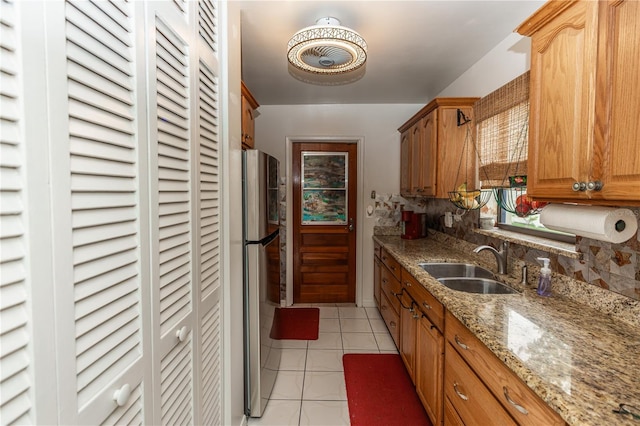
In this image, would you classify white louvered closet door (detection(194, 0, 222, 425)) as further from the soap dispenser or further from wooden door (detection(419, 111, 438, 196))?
wooden door (detection(419, 111, 438, 196))

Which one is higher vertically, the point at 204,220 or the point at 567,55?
the point at 567,55

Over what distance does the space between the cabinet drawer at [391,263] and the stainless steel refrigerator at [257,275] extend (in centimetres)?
109

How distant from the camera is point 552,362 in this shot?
94 cm

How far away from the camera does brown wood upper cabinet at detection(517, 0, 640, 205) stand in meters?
0.92

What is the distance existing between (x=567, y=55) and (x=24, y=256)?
1.71 meters

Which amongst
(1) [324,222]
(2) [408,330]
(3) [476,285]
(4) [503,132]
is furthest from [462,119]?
(1) [324,222]

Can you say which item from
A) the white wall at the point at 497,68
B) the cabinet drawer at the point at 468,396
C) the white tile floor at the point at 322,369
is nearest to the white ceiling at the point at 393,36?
the white wall at the point at 497,68

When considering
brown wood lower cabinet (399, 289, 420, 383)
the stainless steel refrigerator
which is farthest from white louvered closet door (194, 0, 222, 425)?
brown wood lower cabinet (399, 289, 420, 383)

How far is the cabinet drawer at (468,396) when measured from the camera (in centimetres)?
108

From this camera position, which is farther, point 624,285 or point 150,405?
point 624,285

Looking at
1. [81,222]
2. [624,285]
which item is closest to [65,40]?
[81,222]

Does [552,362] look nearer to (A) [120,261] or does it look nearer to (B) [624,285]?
(B) [624,285]

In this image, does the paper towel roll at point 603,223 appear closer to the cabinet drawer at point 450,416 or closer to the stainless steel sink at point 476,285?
the stainless steel sink at point 476,285

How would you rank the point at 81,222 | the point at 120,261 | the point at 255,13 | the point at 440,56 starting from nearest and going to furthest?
1. the point at 81,222
2. the point at 120,261
3. the point at 255,13
4. the point at 440,56
